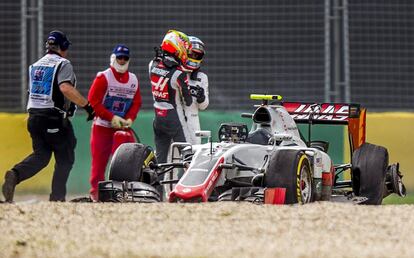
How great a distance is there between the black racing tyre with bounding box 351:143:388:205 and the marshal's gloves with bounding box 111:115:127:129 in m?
2.64

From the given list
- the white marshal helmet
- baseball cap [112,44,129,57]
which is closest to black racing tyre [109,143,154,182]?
the white marshal helmet

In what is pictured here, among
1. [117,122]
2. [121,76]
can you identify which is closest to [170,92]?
[117,122]

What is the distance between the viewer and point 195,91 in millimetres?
13289

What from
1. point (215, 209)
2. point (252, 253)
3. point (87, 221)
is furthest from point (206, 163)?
point (252, 253)

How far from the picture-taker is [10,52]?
15930 millimetres

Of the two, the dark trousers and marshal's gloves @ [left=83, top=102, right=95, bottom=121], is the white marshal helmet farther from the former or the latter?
the dark trousers

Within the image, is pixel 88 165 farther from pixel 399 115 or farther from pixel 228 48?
pixel 399 115

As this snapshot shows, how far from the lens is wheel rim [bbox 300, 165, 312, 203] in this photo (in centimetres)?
1091

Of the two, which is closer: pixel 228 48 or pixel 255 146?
pixel 255 146

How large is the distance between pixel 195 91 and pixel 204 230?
183 inches

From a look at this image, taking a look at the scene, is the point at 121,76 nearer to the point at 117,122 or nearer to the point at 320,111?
the point at 117,122

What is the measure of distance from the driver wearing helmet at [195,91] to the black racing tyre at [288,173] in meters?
2.43

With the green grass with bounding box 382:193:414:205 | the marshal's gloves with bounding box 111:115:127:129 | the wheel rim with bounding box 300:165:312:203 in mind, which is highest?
the marshal's gloves with bounding box 111:115:127:129

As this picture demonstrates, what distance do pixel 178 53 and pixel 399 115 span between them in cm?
355
